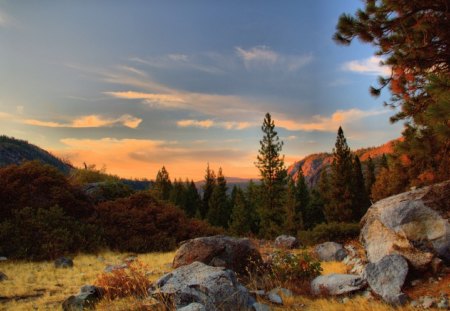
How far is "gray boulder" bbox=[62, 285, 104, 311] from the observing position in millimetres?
7090

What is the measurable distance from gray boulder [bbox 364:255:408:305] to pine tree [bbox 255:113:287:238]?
103ft

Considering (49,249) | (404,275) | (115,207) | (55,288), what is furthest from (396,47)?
(115,207)

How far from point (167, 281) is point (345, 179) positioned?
35571 millimetres

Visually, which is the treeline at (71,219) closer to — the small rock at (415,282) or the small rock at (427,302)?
the small rock at (415,282)

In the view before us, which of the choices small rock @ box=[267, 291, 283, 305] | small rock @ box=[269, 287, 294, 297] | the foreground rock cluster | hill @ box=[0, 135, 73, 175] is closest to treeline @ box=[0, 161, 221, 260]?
the foreground rock cluster

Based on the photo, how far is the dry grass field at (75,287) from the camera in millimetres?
6922

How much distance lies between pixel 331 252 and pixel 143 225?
8.83 metres

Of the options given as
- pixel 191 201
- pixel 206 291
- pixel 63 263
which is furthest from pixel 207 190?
pixel 206 291

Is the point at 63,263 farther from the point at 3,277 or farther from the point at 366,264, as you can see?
the point at 366,264

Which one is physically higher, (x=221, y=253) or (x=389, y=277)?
(x=221, y=253)

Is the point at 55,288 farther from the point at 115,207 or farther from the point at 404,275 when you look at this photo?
the point at 115,207

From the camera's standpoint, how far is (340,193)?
39438mm

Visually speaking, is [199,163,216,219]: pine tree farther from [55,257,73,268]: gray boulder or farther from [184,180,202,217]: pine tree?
[55,257,73,268]: gray boulder

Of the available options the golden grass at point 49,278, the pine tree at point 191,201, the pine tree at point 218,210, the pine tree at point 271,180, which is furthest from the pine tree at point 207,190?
the golden grass at point 49,278
